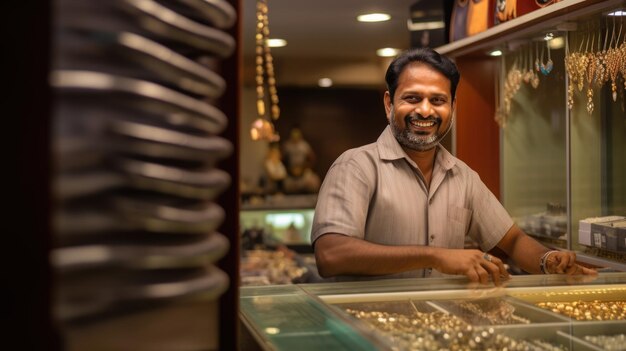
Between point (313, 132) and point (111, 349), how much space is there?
12279 mm

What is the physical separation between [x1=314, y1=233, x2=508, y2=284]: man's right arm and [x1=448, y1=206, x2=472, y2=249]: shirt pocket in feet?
1.00

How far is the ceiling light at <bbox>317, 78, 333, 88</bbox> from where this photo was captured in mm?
11892

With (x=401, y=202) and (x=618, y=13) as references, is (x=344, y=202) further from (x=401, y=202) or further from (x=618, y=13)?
(x=618, y=13)

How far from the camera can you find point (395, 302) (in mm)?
1717

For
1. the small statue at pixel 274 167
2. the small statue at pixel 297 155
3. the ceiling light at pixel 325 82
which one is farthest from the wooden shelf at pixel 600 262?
the ceiling light at pixel 325 82

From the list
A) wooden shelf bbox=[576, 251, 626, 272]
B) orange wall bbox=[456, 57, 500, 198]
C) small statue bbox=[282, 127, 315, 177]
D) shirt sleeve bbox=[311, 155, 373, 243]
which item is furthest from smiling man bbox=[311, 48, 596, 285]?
small statue bbox=[282, 127, 315, 177]

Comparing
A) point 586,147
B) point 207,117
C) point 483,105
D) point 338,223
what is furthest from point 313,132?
point 207,117

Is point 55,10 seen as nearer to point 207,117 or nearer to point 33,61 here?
point 33,61

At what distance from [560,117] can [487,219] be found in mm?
1758

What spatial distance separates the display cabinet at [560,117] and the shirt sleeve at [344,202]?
1.42 m

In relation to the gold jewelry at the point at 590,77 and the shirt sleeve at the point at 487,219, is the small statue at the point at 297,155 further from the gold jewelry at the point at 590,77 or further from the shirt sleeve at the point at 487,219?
the shirt sleeve at the point at 487,219

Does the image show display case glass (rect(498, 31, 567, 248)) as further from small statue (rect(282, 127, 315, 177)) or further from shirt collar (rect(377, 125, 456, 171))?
small statue (rect(282, 127, 315, 177))

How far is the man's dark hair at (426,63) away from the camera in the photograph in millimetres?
2410

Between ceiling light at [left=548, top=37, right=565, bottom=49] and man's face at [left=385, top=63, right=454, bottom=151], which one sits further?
ceiling light at [left=548, top=37, right=565, bottom=49]
